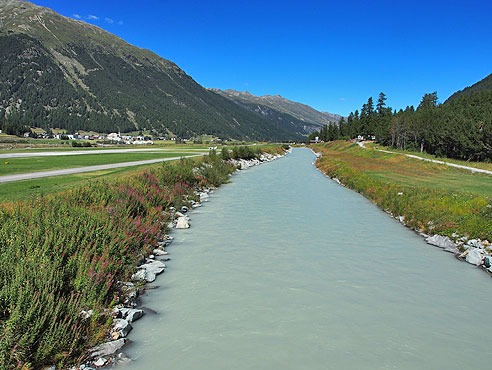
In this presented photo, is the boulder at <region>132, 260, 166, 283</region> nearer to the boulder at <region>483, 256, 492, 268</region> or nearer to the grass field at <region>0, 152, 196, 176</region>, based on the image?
the boulder at <region>483, 256, 492, 268</region>

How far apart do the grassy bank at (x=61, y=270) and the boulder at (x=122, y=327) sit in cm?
25

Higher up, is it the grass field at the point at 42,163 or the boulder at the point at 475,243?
the grass field at the point at 42,163

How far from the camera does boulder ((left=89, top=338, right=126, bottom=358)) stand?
6379 mm

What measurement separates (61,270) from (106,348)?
2208 mm

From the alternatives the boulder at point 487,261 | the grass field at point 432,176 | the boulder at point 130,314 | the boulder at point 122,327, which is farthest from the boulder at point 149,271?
the grass field at point 432,176

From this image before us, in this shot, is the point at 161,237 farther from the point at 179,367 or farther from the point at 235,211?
the point at 179,367

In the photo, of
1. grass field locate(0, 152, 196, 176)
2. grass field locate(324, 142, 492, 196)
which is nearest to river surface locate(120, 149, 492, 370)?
grass field locate(324, 142, 492, 196)

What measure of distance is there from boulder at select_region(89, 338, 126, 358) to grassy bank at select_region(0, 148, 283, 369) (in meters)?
0.14

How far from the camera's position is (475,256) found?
40.3 ft

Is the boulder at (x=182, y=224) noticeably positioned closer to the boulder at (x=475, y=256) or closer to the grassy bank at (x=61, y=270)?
the grassy bank at (x=61, y=270)

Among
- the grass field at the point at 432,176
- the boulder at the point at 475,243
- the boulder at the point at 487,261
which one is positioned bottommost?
the boulder at the point at 487,261

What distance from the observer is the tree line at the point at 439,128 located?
178 feet

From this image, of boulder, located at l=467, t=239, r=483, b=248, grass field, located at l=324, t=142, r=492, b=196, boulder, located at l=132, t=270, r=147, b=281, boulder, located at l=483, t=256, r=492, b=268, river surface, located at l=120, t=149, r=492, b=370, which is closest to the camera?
river surface, located at l=120, t=149, r=492, b=370

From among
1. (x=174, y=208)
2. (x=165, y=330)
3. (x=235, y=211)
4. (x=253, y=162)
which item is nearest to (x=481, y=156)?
(x=253, y=162)
